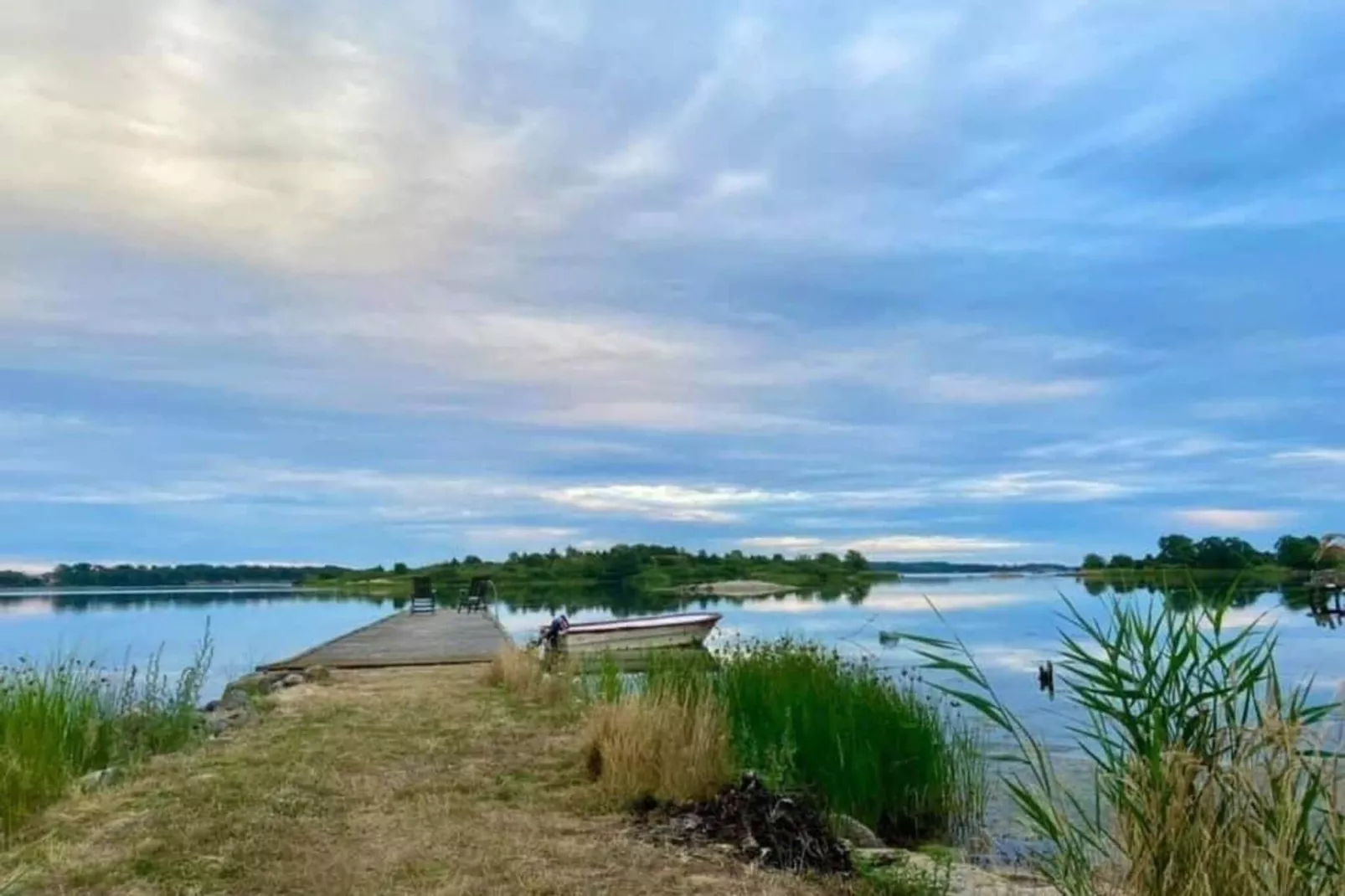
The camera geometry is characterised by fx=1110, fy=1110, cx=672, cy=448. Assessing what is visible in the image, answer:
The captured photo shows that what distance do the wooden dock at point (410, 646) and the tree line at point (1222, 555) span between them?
439 inches

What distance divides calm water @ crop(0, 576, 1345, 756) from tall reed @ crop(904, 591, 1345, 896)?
0.30 meters

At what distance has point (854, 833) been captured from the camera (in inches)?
259

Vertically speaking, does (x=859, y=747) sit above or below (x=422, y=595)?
below

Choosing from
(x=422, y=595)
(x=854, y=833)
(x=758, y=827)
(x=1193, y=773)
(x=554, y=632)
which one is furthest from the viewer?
(x=422, y=595)

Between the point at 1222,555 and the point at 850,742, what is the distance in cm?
404

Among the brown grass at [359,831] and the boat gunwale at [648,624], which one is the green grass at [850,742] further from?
the boat gunwale at [648,624]

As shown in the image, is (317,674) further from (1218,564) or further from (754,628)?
(754,628)

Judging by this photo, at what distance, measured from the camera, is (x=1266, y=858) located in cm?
319

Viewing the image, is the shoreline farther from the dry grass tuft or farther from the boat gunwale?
the boat gunwale

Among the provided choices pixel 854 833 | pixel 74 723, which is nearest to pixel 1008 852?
pixel 854 833

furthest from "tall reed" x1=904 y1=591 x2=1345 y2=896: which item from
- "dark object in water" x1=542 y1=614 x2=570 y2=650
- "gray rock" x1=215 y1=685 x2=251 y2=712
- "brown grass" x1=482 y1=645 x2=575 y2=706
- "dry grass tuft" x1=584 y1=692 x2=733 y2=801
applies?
"dark object in water" x1=542 y1=614 x2=570 y2=650

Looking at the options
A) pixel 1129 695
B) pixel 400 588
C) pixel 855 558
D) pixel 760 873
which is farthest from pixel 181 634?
pixel 855 558

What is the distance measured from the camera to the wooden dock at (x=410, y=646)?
16.1 m

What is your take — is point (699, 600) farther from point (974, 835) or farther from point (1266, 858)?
point (1266, 858)
